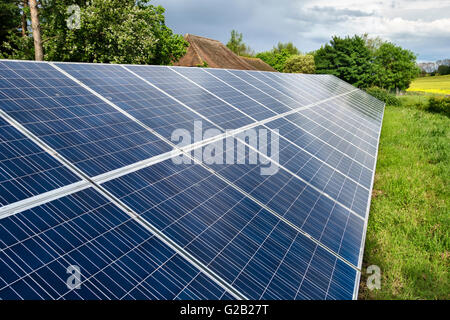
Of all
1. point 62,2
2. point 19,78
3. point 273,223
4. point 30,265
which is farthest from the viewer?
point 62,2

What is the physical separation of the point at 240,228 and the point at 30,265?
110 inches

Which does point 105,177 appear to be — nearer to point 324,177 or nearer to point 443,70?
point 324,177

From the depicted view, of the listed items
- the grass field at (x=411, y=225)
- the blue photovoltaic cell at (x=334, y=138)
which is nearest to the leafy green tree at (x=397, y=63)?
the grass field at (x=411, y=225)

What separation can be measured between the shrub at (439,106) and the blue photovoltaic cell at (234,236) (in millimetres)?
33802

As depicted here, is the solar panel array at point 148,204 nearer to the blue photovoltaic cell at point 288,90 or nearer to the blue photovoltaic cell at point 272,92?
the blue photovoltaic cell at point 272,92

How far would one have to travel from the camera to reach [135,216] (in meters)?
4.16

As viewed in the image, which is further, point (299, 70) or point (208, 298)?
point (299, 70)

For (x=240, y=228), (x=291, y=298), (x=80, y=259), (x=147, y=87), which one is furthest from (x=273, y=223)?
(x=147, y=87)

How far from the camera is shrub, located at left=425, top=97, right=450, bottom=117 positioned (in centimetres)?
3117

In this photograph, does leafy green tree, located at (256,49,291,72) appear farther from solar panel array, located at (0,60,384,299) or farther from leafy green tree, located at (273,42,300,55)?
solar panel array, located at (0,60,384,299)

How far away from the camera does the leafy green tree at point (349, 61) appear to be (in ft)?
161

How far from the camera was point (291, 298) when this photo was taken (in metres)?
4.01

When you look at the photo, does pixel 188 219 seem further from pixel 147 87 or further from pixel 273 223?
pixel 147 87

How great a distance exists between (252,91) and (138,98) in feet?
19.6
